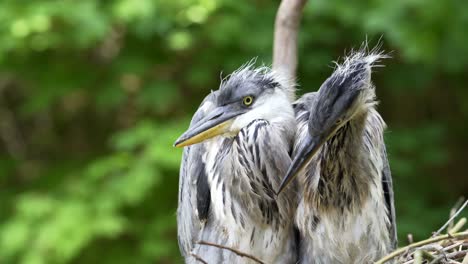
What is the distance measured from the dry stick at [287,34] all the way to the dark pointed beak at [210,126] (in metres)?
0.38

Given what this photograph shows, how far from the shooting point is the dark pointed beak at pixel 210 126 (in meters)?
2.68

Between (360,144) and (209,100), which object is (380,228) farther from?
(209,100)

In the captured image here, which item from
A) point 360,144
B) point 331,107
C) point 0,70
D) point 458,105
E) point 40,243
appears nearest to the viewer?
point 331,107

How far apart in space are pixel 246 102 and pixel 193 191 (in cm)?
47

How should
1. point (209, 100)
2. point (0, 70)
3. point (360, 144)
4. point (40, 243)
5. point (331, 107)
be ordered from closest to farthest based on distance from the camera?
1. point (331, 107)
2. point (360, 144)
3. point (209, 100)
4. point (40, 243)
5. point (0, 70)

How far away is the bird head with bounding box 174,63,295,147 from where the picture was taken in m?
2.80

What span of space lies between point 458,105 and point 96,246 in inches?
112

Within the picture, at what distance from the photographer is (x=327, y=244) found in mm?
2768

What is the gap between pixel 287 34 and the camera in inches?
122

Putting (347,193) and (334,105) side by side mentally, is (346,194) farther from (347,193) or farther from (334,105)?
(334,105)

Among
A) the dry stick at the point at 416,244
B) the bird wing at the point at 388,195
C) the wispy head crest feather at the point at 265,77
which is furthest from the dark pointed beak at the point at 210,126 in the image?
the dry stick at the point at 416,244

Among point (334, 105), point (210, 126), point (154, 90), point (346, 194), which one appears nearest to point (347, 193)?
point (346, 194)

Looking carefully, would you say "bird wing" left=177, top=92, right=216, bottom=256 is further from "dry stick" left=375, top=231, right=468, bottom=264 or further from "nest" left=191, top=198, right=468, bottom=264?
"dry stick" left=375, top=231, right=468, bottom=264

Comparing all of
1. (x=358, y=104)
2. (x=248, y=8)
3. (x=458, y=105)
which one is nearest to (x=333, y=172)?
(x=358, y=104)
